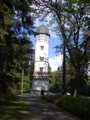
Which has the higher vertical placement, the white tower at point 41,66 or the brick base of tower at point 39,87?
the white tower at point 41,66

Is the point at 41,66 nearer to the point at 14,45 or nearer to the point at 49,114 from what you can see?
the point at 14,45

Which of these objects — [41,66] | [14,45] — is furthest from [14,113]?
[41,66]

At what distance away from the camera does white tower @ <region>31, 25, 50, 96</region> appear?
55562mm

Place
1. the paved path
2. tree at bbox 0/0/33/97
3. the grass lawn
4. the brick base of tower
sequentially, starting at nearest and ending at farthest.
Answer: the grass lawn
the paved path
tree at bbox 0/0/33/97
the brick base of tower

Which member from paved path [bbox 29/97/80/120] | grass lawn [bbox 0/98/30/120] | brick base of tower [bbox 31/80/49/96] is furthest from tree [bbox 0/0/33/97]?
brick base of tower [bbox 31/80/49/96]

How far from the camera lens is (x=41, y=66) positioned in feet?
189

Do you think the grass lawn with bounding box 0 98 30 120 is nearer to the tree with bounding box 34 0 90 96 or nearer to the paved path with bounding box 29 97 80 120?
the paved path with bounding box 29 97 80 120

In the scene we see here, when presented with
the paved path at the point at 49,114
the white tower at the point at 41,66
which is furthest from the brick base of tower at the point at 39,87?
the paved path at the point at 49,114

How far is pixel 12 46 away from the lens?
50.3 ft

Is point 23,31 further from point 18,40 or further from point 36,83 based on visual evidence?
point 36,83

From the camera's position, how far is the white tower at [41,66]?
5556 centimetres

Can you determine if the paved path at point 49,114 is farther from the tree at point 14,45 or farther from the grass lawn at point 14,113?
the tree at point 14,45

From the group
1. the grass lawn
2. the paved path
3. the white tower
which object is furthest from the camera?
the white tower

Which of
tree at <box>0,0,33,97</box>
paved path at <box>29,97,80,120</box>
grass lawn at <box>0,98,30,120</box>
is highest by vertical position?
tree at <box>0,0,33,97</box>
